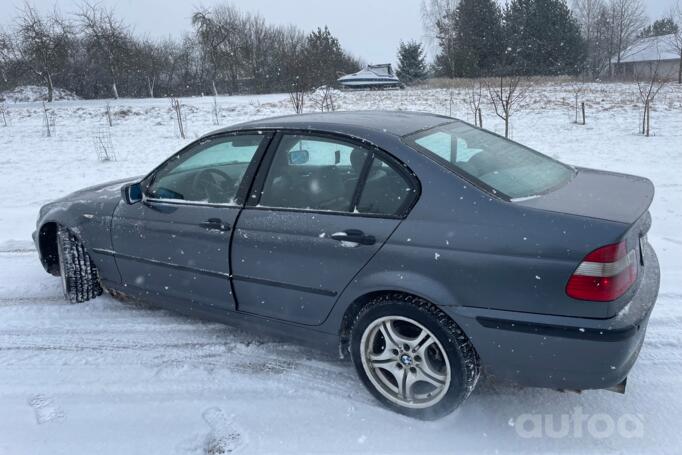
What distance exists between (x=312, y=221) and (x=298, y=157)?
1.66 ft

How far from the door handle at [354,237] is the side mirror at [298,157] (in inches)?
24.7

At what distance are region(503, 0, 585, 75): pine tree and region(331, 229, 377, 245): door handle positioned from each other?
44.1 meters

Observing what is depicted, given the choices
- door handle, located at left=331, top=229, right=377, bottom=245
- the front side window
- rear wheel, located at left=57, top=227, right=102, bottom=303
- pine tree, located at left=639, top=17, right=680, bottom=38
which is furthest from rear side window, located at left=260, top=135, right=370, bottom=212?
pine tree, located at left=639, top=17, right=680, bottom=38

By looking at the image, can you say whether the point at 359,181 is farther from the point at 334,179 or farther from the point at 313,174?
the point at 313,174

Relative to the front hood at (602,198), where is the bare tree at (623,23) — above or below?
above

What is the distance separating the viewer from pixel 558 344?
2.18 metres

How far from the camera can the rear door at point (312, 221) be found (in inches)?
101

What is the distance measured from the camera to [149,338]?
3.52 m

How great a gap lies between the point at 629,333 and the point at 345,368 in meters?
1.61

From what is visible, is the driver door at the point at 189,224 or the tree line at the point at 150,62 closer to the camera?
the driver door at the point at 189,224

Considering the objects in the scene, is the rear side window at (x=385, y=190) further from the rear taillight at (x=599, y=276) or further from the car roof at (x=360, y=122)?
the rear taillight at (x=599, y=276)

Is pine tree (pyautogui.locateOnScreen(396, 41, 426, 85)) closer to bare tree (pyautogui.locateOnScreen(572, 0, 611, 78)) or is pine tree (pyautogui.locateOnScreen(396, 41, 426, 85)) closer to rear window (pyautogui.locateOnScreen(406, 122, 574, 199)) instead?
bare tree (pyautogui.locateOnScreen(572, 0, 611, 78))

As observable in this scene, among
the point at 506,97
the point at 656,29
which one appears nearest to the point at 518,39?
the point at 656,29

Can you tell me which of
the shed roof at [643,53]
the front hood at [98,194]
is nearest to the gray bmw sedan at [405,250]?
the front hood at [98,194]
